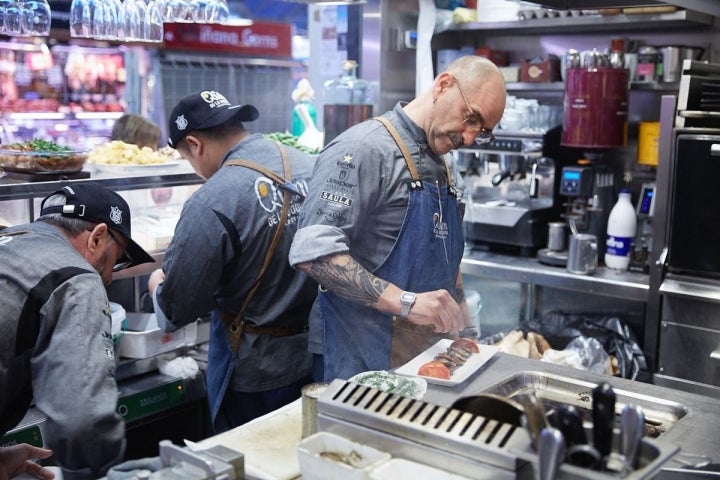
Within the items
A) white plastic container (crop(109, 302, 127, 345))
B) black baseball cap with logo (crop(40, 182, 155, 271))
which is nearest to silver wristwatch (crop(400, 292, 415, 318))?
black baseball cap with logo (crop(40, 182, 155, 271))

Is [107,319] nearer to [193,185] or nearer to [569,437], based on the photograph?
[569,437]

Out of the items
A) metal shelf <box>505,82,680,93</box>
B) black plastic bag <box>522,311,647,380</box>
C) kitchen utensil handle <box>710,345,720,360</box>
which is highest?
metal shelf <box>505,82,680,93</box>

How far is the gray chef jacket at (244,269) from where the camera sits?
306 cm

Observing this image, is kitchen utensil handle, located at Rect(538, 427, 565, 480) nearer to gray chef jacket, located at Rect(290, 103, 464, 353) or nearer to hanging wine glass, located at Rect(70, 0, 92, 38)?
gray chef jacket, located at Rect(290, 103, 464, 353)

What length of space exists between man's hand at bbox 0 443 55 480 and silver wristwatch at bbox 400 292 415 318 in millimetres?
1137

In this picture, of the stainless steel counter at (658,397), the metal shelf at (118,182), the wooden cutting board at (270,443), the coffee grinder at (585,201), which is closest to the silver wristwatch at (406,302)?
the stainless steel counter at (658,397)

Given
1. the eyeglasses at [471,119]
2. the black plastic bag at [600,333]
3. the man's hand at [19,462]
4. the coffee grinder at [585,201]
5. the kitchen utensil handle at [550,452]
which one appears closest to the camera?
the kitchen utensil handle at [550,452]

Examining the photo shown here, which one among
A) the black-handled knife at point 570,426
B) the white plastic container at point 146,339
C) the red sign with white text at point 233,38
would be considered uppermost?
the red sign with white text at point 233,38

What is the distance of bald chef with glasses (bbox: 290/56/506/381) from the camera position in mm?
2656

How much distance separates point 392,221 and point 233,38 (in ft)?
25.0

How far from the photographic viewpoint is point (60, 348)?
6.97 ft

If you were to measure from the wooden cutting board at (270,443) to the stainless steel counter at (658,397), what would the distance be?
37 centimetres

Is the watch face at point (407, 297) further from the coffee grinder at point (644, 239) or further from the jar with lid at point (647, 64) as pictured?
the jar with lid at point (647, 64)

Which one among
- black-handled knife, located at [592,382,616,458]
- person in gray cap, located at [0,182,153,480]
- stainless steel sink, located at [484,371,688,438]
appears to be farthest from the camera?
stainless steel sink, located at [484,371,688,438]
